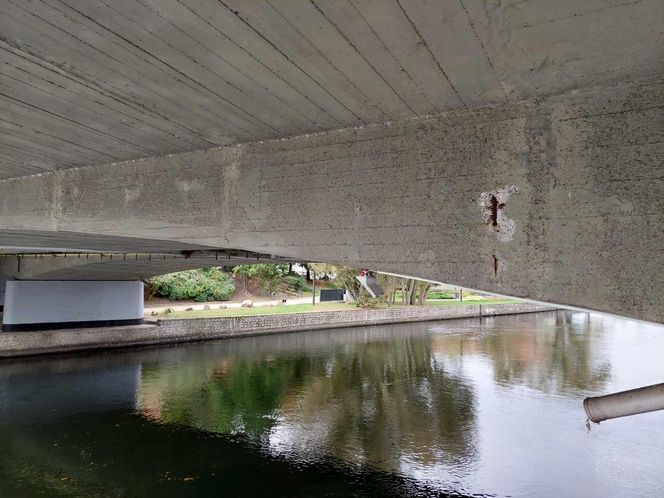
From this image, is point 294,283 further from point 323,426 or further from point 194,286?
point 323,426

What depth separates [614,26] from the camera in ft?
6.21

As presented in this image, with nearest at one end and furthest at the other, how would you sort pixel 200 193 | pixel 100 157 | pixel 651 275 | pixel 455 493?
pixel 651 275 → pixel 200 193 → pixel 100 157 → pixel 455 493

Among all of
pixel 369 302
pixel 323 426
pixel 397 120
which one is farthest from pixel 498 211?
pixel 369 302

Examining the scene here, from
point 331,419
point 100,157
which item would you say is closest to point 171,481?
point 331,419

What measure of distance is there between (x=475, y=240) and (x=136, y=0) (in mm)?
1953

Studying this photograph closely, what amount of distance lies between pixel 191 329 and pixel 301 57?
19035 millimetres

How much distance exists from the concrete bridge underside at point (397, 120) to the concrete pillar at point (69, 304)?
16588 millimetres

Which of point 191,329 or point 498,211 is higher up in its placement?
point 498,211

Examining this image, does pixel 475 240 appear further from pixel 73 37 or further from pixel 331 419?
pixel 331 419

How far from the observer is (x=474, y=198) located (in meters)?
2.57

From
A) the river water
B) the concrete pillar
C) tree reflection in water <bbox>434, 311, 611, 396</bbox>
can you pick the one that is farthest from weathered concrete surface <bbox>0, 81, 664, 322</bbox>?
the concrete pillar

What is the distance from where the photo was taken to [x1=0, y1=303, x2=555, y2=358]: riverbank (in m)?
16.2

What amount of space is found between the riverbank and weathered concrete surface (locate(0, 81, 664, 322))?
12.2 meters

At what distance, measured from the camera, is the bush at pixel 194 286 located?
30.5 metres
